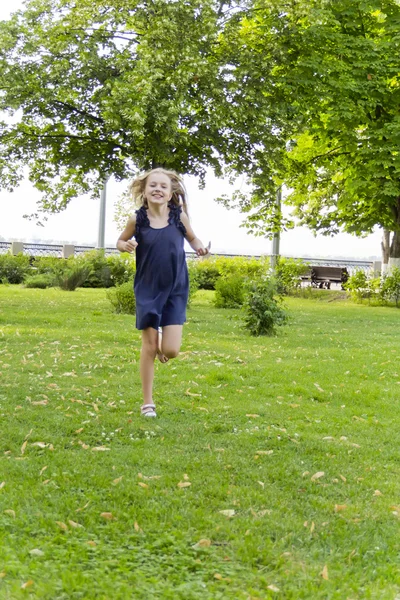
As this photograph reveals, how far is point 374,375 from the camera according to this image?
9391mm

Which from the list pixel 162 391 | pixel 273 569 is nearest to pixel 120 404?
pixel 162 391

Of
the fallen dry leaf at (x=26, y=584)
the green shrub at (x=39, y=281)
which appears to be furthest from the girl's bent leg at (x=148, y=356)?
the green shrub at (x=39, y=281)

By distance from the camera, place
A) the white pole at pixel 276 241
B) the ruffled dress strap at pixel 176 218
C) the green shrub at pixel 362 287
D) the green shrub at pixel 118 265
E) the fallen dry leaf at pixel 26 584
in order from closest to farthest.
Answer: the fallen dry leaf at pixel 26 584, the ruffled dress strap at pixel 176 218, the white pole at pixel 276 241, the green shrub at pixel 362 287, the green shrub at pixel 118 265

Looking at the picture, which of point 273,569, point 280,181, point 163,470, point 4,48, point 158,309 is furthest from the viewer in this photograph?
point 280,181

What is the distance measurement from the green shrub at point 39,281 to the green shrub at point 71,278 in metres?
0.50

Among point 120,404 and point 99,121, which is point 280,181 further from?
point 120,404

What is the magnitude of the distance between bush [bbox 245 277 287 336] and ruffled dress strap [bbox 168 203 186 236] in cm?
700

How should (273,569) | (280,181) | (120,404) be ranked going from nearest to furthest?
(273,569) → (120,404) → (280,181)

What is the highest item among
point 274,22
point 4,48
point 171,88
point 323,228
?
point 274,22

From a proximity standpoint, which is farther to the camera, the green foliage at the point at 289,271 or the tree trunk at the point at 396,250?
the green foliage at the point at 289,271

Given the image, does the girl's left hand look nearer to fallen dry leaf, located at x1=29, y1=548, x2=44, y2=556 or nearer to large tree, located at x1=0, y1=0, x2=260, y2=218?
fallen dry leaf, located at x1=29, y1=548, x2=44, y2=556

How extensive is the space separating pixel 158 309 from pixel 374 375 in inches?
170

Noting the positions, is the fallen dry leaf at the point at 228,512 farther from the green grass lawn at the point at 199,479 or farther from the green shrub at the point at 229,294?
the green shrub at the point at 229,294

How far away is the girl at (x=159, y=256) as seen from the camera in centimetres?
602
